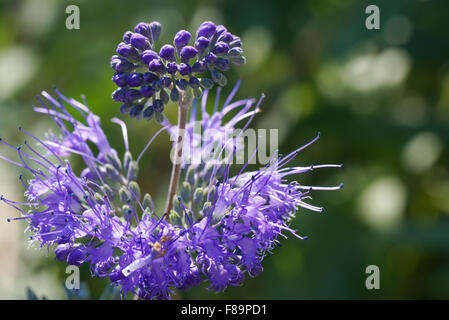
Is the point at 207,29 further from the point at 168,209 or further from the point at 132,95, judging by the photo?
the point at 168,209

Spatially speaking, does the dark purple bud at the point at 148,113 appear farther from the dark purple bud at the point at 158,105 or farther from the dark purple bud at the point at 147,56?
the dark purple bud at the point at 147,56

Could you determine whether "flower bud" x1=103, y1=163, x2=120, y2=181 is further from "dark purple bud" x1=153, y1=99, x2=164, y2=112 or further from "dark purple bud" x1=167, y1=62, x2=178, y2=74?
"dark purple bud" x1=167, y1=62, x2=178, y2=74

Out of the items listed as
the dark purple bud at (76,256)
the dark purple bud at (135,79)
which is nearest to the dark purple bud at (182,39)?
the dark purple bud at (135,79)

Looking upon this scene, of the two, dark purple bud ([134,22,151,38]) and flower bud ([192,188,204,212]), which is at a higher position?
dark purple bud ([134,22,151,38])

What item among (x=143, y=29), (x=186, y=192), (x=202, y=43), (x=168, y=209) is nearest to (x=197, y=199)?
(x=186, y=192)

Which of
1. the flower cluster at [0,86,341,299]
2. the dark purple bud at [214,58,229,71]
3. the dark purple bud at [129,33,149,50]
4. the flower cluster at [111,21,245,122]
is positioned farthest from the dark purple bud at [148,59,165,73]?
the flower cluster at [0,86,341,299]

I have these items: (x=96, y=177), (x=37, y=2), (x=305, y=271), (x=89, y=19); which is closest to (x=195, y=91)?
(x=96, y=177)
